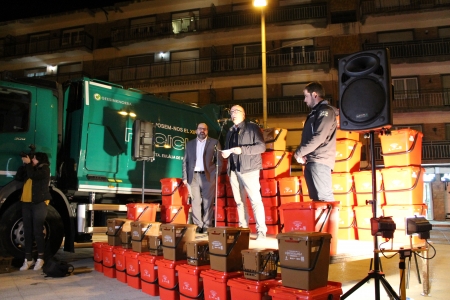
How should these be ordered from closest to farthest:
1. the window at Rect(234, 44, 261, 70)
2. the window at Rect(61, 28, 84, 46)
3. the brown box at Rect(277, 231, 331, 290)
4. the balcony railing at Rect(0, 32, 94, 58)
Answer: the brown box at Rect(277, 231, 331, 290)
the window at Rect(234, 44, 261, 70)
the balcony railing at Rect(0, 32, 94, 58)
the window at Rect(61, 28, 84, 46)

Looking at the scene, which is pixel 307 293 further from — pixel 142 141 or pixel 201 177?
pixel 142 141

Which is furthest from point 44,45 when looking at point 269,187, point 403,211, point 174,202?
point 403,211

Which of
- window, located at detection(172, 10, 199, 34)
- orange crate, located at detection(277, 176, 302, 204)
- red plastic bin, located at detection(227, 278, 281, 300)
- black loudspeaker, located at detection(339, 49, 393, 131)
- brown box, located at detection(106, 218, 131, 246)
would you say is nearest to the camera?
red plastic bin, located at detection(227, 278, 281, 300)

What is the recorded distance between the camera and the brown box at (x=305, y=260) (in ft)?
10.3

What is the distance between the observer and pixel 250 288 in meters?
3.42

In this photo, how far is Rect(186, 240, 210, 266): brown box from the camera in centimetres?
419

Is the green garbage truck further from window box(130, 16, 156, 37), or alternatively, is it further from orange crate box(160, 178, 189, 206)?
window box(130, 16, 156, 37)

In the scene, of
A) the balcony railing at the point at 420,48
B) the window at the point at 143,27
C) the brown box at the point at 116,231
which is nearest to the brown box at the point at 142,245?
the brown box at the point at 116,231

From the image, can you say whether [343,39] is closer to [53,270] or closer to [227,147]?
[227,147]

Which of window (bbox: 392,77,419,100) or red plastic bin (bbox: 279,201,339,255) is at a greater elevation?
window (bbox: 392,77,419,100)

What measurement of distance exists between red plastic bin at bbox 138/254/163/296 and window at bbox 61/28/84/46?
1011 inches

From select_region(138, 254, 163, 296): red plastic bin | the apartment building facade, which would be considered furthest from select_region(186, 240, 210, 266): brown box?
the apartment building facade

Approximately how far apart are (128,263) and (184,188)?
1.99m

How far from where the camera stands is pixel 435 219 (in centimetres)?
2475
